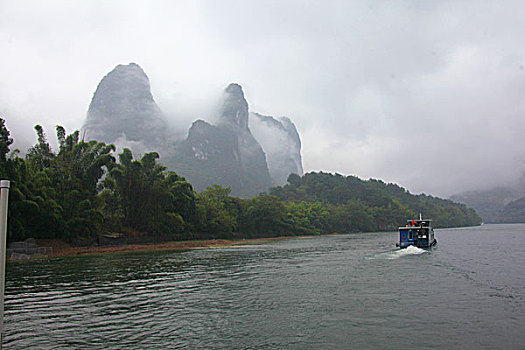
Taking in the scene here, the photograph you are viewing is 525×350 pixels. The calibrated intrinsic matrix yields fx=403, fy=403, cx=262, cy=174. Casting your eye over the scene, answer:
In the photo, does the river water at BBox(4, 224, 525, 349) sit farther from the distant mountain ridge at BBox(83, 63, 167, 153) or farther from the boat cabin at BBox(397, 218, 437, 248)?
the distant mountain ridge at BBox(83, 63, 167, 153)

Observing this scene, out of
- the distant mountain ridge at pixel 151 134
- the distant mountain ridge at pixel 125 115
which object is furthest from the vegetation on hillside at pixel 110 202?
the distant mountain ridge at pixel 125 115

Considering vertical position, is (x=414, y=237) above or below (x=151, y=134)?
below

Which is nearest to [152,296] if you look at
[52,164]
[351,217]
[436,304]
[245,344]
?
[245,344]

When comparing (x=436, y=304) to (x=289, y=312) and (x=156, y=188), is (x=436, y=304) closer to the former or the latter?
(x=289, y=312)

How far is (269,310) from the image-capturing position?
13984mm

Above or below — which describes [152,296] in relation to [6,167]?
below

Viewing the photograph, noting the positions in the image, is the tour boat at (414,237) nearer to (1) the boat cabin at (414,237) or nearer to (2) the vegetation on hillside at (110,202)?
(1) the boat cabin at (414,237)

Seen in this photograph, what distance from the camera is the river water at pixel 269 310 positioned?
408 inches

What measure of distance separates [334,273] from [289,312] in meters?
10.9

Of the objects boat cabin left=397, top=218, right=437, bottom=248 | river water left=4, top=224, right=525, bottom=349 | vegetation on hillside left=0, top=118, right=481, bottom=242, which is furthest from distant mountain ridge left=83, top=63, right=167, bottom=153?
river water left=4, top=224, right=525, bottom=349

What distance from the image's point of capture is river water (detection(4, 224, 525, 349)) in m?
10.4

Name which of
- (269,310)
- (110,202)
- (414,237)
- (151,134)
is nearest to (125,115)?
(151,134)

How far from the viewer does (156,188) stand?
198 feet

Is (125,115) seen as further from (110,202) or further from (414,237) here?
(414,237)
